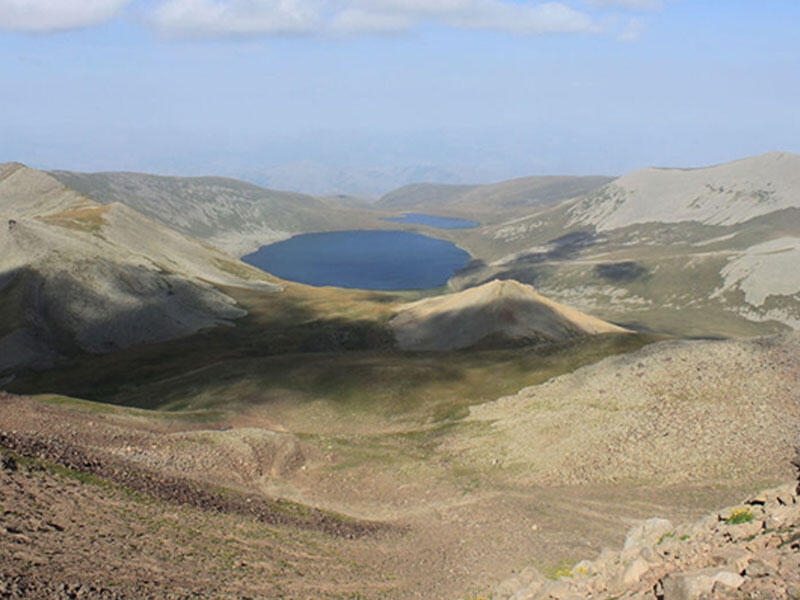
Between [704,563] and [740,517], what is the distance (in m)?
3.14

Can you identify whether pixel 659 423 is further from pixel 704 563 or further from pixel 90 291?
pixel 90 291

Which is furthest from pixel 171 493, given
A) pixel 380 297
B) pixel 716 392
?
pixel 380 297

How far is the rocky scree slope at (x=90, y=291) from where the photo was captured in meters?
98.8


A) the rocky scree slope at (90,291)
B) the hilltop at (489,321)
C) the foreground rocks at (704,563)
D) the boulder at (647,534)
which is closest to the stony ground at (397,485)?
the foreground rocks at (704,563)

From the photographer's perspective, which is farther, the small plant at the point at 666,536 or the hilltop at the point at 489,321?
the hilltop at the point at 489,321

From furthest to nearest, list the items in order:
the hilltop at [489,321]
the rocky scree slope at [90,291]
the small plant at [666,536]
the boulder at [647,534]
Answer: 1. the rocky scree slope at [90,291]
2. the hilltop at [489,321]
3. the boulder at [647,534]
4. the small plant at [666,536]

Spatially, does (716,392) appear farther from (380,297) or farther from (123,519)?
(380,297)

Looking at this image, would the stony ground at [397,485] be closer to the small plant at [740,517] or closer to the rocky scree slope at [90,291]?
the small plant at [740,517]

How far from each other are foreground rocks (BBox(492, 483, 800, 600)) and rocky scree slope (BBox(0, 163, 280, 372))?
3626 inches

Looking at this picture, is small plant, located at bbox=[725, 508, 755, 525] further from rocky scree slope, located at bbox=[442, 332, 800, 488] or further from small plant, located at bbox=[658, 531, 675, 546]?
rocky scree slope, located at bbox=[442, 332, 800, 488]

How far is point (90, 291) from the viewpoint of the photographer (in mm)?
107875

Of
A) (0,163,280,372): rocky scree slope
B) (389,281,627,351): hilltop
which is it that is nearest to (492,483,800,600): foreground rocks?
(389,281,627,351): hilltop

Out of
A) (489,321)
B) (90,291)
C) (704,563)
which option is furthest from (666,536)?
(90,291)

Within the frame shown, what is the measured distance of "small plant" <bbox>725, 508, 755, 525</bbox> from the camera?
16656 millimetres
